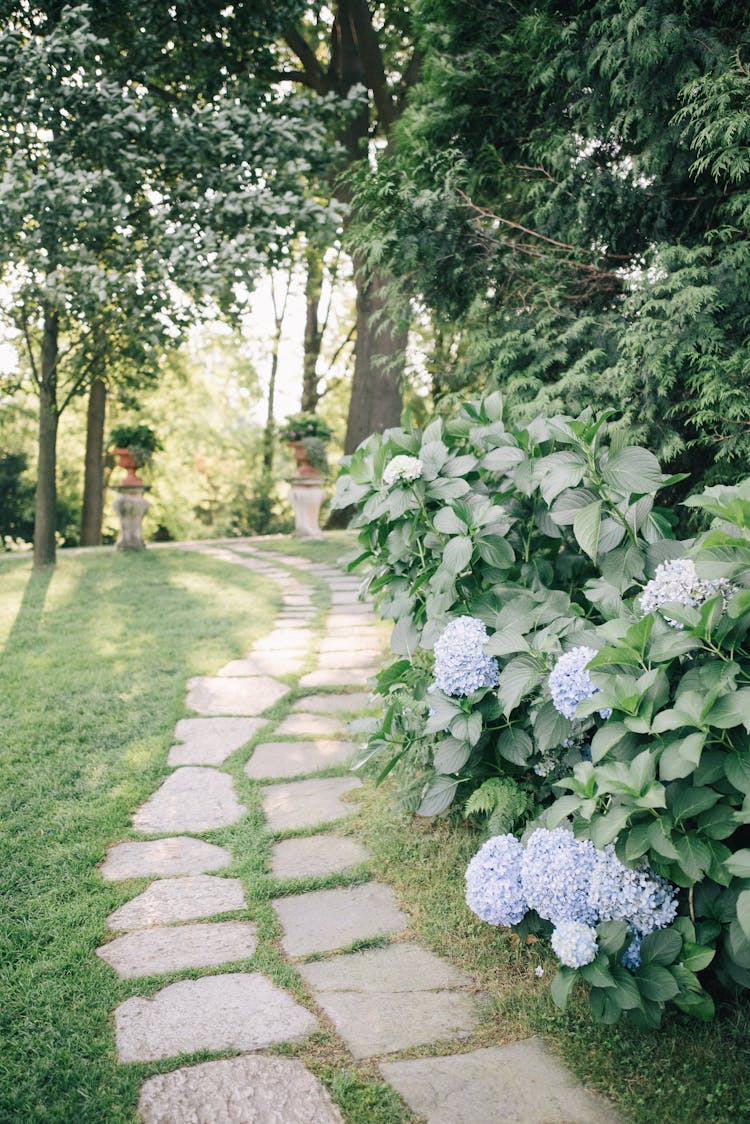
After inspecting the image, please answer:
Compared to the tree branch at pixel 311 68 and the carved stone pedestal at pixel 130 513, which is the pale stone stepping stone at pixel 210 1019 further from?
the tree branch at pixel 311 68

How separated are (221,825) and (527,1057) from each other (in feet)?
4.45

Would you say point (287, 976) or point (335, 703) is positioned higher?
point (335, 703)

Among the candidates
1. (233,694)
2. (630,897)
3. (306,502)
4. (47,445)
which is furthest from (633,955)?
(306,502)

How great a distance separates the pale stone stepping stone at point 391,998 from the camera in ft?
5.69

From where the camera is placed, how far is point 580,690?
181 centimetres

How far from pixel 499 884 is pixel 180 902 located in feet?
3.15

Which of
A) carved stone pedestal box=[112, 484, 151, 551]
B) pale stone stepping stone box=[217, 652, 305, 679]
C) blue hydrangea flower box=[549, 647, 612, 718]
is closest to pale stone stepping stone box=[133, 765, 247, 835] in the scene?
pale stone stepping stone box=[217, 652, 305, 679]

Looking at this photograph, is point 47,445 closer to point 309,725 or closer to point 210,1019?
point 309,725

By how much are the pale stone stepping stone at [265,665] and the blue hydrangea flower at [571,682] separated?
2707mm

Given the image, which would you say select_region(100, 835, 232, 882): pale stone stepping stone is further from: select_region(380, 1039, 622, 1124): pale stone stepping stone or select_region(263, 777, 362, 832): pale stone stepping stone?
select_region(380, 1039, 622, 1124): pale stone stepping stone

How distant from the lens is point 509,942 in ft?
6.79

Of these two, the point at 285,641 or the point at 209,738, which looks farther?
the point at 285,641

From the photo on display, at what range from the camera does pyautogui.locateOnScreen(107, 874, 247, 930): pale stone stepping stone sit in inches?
86.4

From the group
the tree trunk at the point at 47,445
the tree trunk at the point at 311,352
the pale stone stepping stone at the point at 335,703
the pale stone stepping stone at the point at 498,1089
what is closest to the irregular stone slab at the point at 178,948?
the pale stone stepping stone at the point at 498,1089
